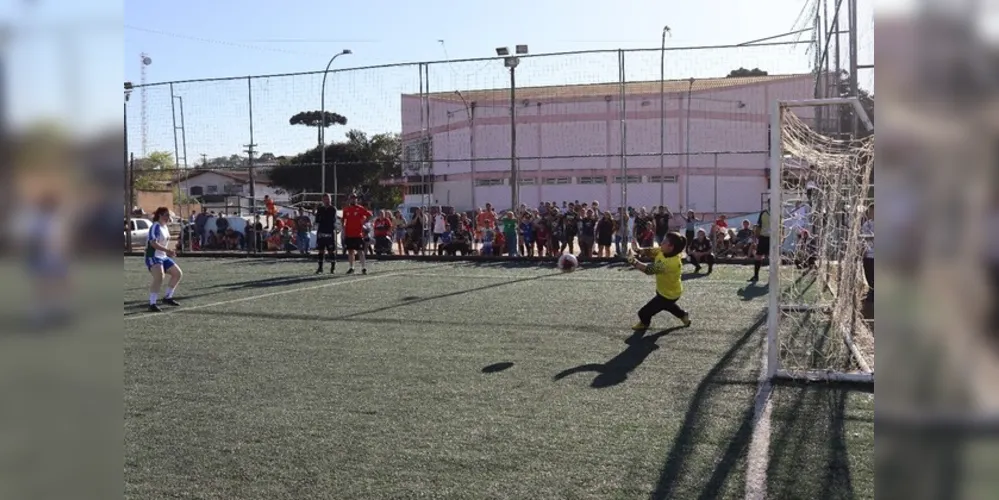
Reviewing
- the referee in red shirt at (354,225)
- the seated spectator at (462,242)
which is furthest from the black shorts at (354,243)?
the seated spectator at (462,242)

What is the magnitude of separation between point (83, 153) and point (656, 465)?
14.3 feet

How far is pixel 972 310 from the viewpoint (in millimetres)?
Answer: 800

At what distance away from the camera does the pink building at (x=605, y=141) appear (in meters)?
23.8

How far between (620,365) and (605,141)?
21.5m

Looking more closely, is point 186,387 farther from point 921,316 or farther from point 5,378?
point 921,316

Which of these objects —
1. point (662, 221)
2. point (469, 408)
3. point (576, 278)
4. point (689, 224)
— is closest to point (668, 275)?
point (469, 408)

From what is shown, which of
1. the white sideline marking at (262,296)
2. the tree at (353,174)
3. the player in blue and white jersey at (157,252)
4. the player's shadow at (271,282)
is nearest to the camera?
the white sideline marking at (262,296)

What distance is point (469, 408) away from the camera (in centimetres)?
642

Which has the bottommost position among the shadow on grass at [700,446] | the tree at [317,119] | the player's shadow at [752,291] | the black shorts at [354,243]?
the shadow on grass at [700,446]

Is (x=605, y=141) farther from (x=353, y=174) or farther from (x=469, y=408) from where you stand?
(x=469, y=408)

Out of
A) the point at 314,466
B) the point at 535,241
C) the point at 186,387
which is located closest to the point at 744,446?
the point at 314,466

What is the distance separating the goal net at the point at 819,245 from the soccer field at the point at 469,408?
19.8 inches

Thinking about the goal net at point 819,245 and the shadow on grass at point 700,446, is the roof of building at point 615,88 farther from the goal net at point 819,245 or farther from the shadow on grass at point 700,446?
the shadow on grass at point 700,446

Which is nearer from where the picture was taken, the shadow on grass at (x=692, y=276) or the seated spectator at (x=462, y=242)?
the shadow on grass at (x=692, y=276)
